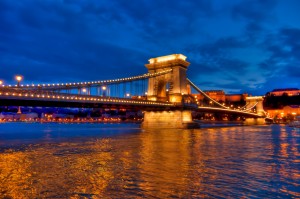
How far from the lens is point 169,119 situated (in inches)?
2176

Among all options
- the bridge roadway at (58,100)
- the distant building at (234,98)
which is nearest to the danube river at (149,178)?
the bridge roadway at (58,100)

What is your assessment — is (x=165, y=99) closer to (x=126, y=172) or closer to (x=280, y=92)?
(x=126, y=172)

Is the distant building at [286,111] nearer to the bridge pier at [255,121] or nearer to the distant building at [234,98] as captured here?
the distant building at [234,98]

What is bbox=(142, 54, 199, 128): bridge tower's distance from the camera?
54812 millimetres

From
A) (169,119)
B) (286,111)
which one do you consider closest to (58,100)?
(169,119)

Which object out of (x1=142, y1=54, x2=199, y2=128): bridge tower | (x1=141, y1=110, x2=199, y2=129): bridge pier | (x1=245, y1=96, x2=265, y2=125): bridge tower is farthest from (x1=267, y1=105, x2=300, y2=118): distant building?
(x1=141, y1=110, x2=199, y2=129): bridge pier

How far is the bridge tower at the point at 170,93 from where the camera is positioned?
180 ft

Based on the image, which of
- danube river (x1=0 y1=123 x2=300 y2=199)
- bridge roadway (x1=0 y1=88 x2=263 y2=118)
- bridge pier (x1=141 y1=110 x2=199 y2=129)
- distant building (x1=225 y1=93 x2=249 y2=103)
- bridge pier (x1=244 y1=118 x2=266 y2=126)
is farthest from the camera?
distant building (x1=225 y1=93 x2=249 y2=103)

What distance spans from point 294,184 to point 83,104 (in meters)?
30.2

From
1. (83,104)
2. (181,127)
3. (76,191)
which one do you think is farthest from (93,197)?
(181,127)

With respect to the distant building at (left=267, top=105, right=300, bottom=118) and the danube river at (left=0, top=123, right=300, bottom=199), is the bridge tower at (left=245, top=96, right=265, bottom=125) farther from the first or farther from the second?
the danube river at (left=0, top=123, right=300, bottom=199)

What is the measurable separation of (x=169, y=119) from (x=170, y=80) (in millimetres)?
9096

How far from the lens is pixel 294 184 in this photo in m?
9.66

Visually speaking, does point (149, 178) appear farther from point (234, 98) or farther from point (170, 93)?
point (234, 98)
